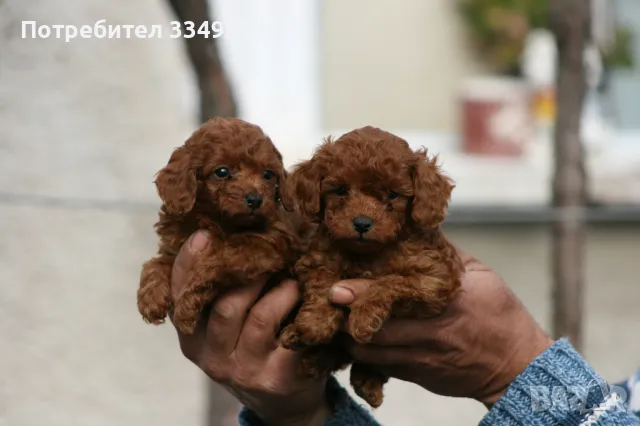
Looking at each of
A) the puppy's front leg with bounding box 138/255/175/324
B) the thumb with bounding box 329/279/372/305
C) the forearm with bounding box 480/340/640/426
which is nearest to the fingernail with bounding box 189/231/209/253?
the puppy's front leg with bounding box 138/255/175/324

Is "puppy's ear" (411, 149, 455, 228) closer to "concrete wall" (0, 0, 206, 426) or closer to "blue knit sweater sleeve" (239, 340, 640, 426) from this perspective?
"blue knit sweater sleeve" (239, 340, 640, 426)

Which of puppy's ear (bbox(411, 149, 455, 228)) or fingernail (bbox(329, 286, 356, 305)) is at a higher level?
puppy's ear (bbox(411, 149, 455, 228))

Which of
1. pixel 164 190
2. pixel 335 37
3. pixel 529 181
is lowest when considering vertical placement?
pixel 529 181

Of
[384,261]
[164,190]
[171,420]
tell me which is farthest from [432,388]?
[171,420]

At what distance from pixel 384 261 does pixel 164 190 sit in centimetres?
37

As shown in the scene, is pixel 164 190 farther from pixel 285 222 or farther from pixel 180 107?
pixel 180 107

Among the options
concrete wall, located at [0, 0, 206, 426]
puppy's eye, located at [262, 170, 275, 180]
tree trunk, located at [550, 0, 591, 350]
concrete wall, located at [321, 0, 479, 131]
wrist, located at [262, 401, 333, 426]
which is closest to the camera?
puppy's eye, located at [262, 170, 275, 180]

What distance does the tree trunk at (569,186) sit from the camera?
3426 millimetres

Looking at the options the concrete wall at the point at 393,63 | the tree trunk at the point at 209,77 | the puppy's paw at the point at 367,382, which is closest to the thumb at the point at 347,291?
the puppy's paw at the point at 367,382

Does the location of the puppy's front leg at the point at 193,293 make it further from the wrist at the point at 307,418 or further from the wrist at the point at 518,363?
the wrist at the point at 518,363

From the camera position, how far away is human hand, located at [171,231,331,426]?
154 centimetres

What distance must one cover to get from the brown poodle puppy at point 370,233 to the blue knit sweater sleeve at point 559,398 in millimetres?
307

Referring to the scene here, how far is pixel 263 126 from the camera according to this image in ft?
15.5

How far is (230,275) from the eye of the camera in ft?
4.90
